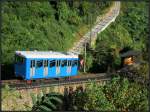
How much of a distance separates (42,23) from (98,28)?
1031 centimetres

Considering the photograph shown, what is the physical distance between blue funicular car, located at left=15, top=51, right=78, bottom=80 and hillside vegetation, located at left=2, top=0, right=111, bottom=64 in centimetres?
470

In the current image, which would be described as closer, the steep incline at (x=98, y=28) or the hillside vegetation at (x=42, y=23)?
the hillside vegetation at (x=42, y=23)

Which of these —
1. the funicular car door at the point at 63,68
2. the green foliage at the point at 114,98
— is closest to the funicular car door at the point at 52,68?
the funicular car door at the point at 63,68

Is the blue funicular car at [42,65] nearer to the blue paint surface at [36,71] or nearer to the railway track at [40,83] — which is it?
the blue paint surface at [36,71]

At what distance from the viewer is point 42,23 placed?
46.4m

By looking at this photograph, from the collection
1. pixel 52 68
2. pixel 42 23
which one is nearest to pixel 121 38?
pixel 42 23

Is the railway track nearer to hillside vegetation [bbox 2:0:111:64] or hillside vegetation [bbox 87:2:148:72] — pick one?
hillside vegetation [bbox 2:0:111:64]

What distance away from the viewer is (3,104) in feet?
84.5

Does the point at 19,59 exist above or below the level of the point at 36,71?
above

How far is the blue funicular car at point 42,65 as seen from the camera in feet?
105

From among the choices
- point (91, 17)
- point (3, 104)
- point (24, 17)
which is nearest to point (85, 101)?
point (3, 104)

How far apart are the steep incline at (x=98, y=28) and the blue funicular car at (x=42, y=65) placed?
12157 millimetres

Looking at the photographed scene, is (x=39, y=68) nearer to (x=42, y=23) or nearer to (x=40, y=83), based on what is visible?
(x=40, y=83)

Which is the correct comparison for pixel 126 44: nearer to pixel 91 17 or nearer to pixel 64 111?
pixel 91 17
